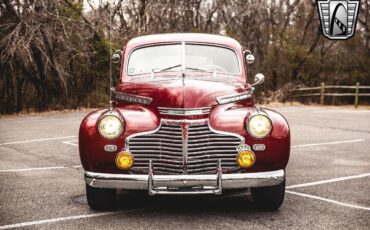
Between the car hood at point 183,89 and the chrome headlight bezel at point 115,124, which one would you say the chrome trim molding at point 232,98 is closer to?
the car hood at point 183,89

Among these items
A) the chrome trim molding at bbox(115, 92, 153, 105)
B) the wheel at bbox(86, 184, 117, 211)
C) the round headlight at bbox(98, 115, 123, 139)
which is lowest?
the wheel at bbox(86, 184, 117, 211)

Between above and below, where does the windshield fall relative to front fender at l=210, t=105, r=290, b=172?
above

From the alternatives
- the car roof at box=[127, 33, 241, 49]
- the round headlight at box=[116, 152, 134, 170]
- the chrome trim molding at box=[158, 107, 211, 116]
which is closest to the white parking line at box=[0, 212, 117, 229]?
the round headlight at box=[116, 152, 134, 170]

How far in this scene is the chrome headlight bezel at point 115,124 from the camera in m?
4.83

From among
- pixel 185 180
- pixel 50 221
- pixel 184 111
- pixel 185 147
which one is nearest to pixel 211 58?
pixel 184 111

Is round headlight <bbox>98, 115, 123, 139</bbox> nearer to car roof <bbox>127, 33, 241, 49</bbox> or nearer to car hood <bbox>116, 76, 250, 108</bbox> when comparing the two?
car hood <bbox>116, 76, 250, 108</bbox>

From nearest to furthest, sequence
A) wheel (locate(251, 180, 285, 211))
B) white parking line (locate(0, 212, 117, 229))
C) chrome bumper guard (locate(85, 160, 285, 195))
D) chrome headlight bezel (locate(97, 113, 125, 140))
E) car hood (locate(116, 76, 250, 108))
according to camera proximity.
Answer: chrome bumper guard (locate(85, 160, 285, 195))
white parking line (locate(0, 212, 117, 229))
chrome headlight bezel (locate(97, 113, 125, 140))
car hood (locate(116, 76, 250, 108))
wheel (locate(251, 180, 285, 211))

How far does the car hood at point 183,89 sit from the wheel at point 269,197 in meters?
0.99

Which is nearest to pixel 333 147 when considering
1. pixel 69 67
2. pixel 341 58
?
pixel 69 67

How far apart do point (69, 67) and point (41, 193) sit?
629 inches

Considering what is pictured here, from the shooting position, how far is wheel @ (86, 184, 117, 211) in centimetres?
519

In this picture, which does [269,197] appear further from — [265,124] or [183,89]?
[183,89]

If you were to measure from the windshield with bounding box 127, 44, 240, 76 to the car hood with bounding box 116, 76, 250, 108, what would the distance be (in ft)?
1.19

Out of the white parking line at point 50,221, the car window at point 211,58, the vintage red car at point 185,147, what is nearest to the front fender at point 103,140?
the vintage red car at point 185,147
